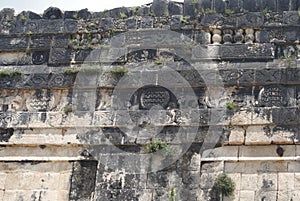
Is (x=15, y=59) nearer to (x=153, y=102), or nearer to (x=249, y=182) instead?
(x=153, y=102)

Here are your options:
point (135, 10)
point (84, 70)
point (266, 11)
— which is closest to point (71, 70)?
point (84, 70)

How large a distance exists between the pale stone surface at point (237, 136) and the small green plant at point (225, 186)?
0.69m

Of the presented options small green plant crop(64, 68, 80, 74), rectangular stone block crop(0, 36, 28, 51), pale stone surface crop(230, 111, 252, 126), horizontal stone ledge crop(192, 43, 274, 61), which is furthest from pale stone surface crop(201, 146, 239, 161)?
rectangular stone block crop(0, 36, 28, 51)

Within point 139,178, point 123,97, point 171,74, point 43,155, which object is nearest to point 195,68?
point 171,74

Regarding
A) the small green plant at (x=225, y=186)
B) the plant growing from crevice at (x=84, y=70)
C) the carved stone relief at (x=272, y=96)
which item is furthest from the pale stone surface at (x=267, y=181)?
the plant growing from crevice at (x=84, y=70)

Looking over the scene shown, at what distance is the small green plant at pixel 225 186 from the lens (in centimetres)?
1357

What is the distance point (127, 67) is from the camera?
15.0m

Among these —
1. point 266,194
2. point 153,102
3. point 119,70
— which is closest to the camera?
point 266,194

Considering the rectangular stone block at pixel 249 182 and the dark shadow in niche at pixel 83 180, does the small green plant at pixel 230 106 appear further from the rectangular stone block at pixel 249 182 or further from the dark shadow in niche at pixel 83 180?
the dark shadow in niche at pixel 83 180

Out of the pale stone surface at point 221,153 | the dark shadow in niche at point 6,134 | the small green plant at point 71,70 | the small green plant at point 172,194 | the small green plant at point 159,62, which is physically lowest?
the small green plant at point 172,194

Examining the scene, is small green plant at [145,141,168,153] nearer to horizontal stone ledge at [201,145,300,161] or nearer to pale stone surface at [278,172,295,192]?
horizontal stone ledge at [201,145,300,161]

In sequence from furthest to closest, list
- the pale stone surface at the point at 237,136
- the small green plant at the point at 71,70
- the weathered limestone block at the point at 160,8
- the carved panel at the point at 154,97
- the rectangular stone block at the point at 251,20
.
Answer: the weathered limestone block at the point at 160,8 < the small green plant at the point at 71,70 < the rectangular stone block at the point at 251,20 < the carved panel at the point at 154,97 < the pale stone surface at the point at 237,136

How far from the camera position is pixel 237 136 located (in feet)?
46.0

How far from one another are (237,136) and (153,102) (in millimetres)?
1706
